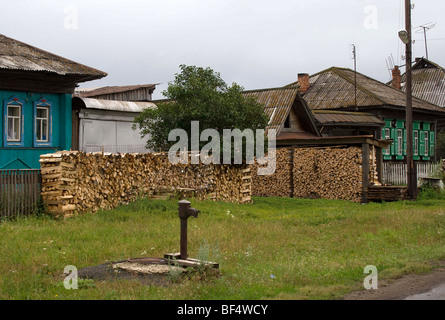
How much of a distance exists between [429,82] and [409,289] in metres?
41.6

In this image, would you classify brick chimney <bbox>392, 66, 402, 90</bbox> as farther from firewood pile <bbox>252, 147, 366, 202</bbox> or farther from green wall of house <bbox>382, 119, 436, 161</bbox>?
firewood pile <bbox>252, 147, 366, 202</bbox>

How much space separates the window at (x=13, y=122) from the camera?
59.9 feet

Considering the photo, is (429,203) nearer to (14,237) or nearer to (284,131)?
(284,131)

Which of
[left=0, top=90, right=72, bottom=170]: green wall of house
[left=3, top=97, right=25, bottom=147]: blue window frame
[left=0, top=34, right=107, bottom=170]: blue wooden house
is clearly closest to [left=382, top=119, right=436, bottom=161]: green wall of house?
[left=0, top=34, right=107, bottom=170]: blue wooden house

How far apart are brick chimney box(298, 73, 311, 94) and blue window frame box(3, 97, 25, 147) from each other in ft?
70.4

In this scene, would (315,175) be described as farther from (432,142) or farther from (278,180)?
(432,142)

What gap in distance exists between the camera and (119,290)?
6.96 metres

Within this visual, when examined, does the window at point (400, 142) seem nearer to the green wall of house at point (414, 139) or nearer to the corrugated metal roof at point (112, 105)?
the green wall of house at point (414, 139)

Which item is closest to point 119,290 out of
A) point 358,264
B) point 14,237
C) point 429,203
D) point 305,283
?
point 305,283

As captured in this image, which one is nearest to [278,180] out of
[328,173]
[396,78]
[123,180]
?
[328,173]

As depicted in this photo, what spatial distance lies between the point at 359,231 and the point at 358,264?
3.82 meters

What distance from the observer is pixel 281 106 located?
26.4m

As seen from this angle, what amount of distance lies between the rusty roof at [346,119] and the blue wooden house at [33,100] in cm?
1283

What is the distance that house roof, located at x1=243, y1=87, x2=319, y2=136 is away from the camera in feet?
84.3
